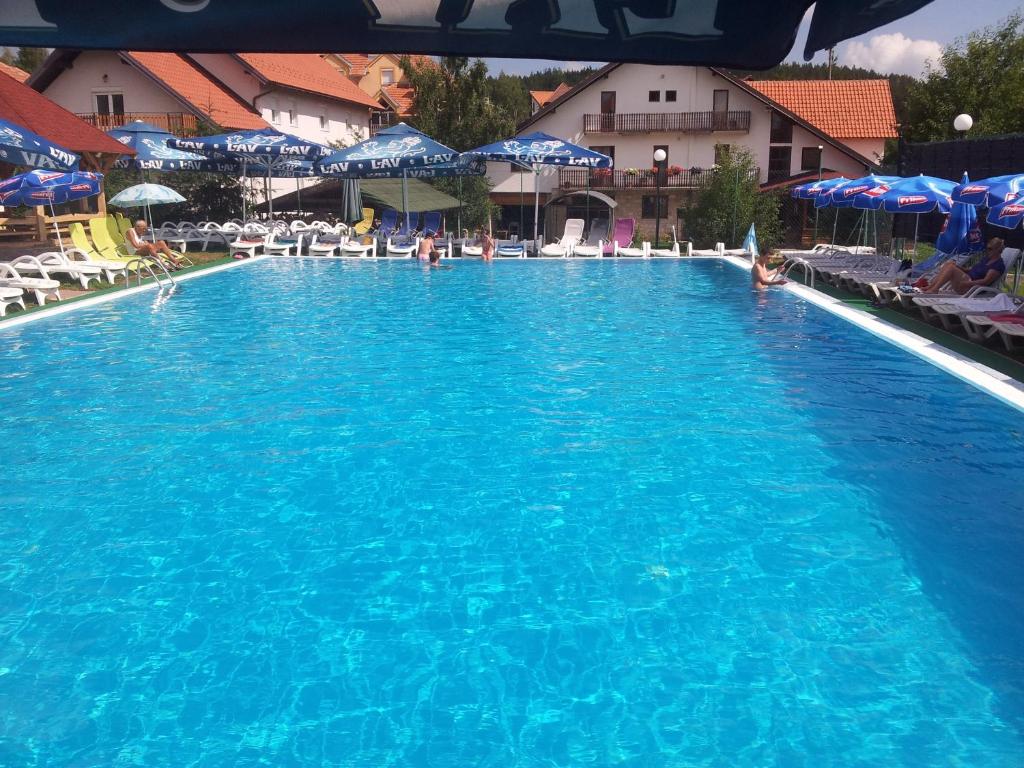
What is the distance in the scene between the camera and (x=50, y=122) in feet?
68.2

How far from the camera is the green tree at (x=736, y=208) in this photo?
28.7 metres

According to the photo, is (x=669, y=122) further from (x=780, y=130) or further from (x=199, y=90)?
(x=199, y=90)

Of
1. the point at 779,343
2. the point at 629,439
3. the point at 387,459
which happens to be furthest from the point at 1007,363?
the point at 387,459

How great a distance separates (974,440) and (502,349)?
246 inches

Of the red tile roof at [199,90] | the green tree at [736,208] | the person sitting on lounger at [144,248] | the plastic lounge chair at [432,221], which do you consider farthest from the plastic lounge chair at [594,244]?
the red tile roof at [199,90]

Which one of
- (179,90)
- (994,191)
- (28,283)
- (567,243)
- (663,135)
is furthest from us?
(663,135)

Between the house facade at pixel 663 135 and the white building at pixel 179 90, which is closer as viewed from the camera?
the white building at pixel 179 90

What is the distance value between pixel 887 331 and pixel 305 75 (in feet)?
114

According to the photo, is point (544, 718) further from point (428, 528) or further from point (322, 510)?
point (322, 510)

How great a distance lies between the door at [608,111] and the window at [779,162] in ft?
23.5

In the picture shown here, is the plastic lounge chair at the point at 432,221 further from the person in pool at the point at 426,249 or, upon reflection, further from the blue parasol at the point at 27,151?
the blue parasol at the point at 27,151

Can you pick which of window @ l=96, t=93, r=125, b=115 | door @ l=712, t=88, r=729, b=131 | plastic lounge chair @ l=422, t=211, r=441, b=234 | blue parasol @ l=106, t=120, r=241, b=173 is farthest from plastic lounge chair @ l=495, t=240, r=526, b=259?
window @ l=96, t=93, r=125, b=115

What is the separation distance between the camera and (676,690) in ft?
14.3

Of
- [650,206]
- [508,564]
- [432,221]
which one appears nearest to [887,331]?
[508,564]
